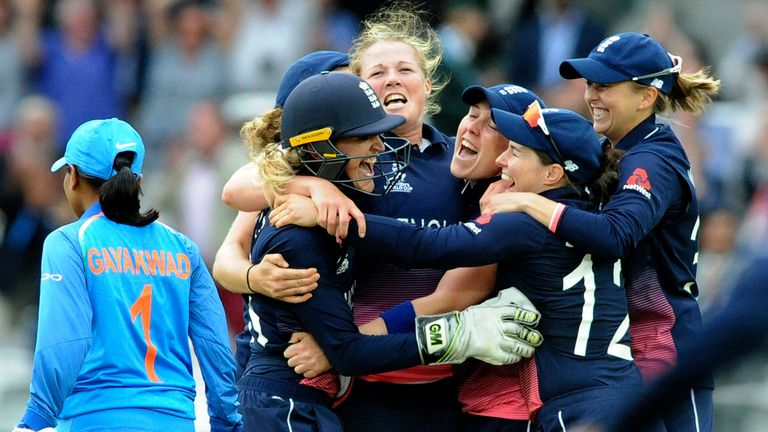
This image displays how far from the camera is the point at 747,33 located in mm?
10562

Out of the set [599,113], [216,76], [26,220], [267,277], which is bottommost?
[26,220]

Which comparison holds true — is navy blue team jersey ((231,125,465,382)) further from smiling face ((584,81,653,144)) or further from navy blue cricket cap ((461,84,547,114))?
smiling face ((584,81,653,144))

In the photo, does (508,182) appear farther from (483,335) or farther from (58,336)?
(58,336)

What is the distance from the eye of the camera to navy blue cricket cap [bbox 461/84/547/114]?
4.73 meters

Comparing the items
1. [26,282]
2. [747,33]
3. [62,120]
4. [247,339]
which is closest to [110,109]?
[62,120]

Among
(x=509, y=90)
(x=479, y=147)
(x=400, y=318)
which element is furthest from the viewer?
(x=509, y=90)

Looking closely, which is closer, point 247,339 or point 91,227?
point 91,227

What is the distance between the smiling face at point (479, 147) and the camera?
15.5 ft

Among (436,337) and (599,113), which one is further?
(599,113)

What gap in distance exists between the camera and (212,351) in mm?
4625

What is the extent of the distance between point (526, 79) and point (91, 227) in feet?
21.7

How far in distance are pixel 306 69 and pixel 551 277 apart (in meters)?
1.32

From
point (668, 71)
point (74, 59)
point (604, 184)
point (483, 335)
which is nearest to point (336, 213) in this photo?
point (483, 335)

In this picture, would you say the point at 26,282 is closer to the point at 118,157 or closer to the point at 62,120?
the point at 62,120
